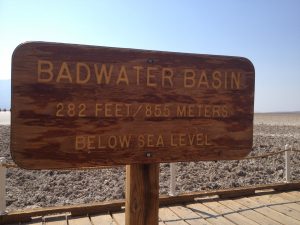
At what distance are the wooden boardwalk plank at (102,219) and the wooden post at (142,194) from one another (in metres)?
2.29

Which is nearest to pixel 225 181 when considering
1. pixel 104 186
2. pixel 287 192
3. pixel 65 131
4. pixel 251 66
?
pixel 104 186

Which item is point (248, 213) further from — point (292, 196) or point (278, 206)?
point (292, 196)

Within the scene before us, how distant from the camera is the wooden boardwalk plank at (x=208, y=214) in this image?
17.2 ft

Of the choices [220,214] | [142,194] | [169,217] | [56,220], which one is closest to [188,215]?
[169,217]

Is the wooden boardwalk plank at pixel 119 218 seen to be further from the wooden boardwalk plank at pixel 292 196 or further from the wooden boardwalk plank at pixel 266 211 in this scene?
the wooden boardwalk plank at pixel 292 196

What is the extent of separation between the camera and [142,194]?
2844mm

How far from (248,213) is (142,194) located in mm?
3355

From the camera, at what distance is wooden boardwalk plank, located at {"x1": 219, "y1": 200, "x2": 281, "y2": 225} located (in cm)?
525

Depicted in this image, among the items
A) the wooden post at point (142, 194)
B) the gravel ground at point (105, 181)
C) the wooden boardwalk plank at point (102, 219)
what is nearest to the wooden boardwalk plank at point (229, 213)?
the wooden boardwalk plank at point (102, 219)

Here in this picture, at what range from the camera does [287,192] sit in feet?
22.7

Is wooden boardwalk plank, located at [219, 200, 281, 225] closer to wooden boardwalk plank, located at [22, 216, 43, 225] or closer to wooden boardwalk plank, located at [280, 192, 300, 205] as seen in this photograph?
wooden boardwalk plank, located at [280, 192, 300, 205]

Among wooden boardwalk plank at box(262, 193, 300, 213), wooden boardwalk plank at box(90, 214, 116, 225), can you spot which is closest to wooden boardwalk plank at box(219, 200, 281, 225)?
wooden boardwalk plank at box(262, 193, 300, 213)

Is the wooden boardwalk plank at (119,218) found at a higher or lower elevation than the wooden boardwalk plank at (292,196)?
lower

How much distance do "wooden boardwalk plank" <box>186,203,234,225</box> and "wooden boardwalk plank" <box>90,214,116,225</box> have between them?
4.71 ft
